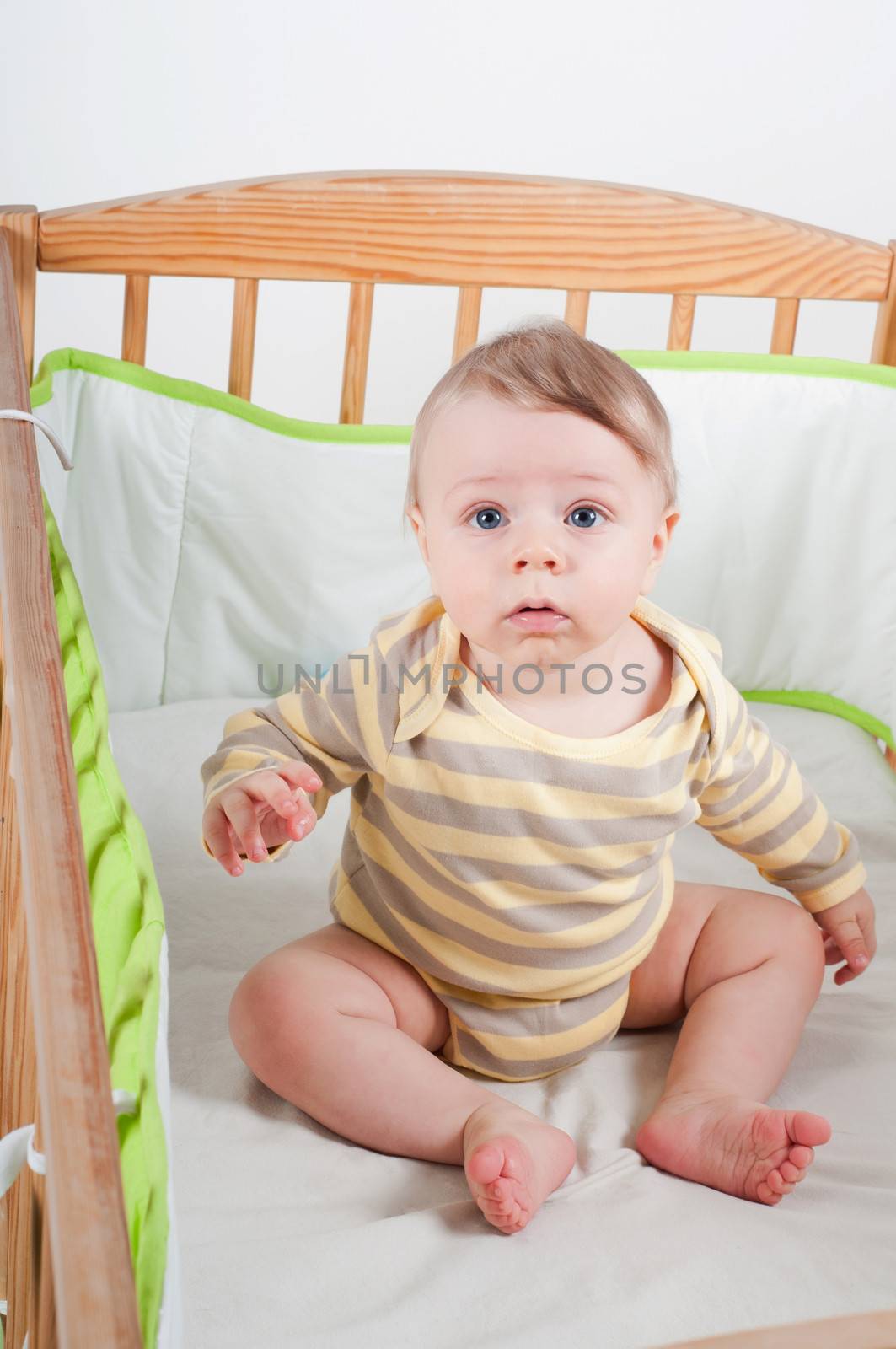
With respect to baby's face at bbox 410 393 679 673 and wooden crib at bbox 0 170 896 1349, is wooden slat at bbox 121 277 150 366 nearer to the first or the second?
wooden crib at bbox 0 170 896 1349

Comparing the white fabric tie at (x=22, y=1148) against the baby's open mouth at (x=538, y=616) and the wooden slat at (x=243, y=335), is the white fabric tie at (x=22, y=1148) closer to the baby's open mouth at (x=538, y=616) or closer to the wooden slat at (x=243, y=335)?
the baby's open mouth at (x=538, y=616)

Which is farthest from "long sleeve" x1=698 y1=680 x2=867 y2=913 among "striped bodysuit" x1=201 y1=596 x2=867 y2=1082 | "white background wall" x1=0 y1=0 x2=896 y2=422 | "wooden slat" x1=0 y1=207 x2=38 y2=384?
"white background wall" x1=0 y1=0 x2=896 y2=422

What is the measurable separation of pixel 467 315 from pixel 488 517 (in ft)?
2.16

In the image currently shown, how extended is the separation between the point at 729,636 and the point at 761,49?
1.09 m

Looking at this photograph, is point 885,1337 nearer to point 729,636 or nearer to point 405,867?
point 405,867

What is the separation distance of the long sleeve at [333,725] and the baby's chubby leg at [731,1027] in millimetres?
250

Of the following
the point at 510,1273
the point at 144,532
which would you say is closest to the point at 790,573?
the point at 144,532

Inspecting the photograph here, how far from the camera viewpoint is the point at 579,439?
2.82 ft

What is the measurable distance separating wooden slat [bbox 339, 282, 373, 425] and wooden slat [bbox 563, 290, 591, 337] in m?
0.19

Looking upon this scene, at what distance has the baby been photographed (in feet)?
2.81

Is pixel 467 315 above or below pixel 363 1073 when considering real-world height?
above

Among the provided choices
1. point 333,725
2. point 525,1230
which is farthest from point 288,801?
point 525,1230

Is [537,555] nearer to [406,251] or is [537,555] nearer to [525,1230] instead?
[525,1230]

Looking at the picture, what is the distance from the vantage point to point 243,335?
4.73 ft
